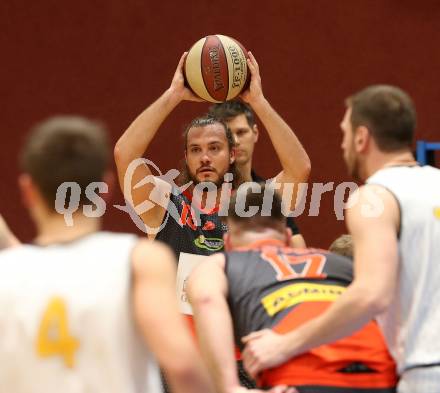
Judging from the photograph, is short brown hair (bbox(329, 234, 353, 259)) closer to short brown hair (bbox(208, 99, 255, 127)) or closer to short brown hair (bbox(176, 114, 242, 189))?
short brown hair (bbox(176, 114, 242, 189))

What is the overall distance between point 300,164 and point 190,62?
68 centimetres

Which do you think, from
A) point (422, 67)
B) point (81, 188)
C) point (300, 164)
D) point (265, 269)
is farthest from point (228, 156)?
point (422, 67)

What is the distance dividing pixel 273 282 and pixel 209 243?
1309mm

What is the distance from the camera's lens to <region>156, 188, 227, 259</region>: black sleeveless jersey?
4086mm

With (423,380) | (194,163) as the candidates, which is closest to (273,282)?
(423,380)

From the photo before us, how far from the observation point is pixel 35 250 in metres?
2.23

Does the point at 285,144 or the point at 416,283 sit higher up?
the point at 285,144

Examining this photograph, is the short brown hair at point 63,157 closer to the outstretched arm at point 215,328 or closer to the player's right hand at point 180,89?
the outstretched arm at point 215,328

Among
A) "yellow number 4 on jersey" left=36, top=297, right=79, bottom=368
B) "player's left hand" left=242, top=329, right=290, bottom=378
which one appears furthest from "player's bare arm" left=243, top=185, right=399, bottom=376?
"yellow number 4 on jersey" left=36, top=297, right=79, bottom=368

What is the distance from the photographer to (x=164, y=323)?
2.10m

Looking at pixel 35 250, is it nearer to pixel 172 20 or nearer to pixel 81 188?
pixel 81 188

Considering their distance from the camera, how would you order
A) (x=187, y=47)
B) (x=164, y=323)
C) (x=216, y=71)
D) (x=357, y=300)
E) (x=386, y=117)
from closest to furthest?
(x=164, y=323) → (x=357, y=300) → (x=386, y=117) → (x=216, y=71) → (x=187, y=47)

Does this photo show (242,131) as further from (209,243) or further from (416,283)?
(416,283)

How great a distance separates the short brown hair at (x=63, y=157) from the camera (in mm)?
2164
